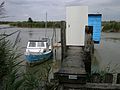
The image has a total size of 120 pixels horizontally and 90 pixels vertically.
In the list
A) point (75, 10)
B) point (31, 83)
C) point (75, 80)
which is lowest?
point (75, 80)

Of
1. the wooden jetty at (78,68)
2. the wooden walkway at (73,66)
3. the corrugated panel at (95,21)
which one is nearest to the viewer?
the wooden jetty at (78,68)

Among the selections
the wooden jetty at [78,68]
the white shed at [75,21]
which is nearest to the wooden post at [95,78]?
the wooden jetty at [78,68]

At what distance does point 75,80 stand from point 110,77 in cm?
210

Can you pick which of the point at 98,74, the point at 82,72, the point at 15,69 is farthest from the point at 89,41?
the point at 15,69

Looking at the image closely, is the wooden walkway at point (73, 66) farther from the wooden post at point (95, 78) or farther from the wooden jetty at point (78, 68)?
the wooden post at point (95, 78)

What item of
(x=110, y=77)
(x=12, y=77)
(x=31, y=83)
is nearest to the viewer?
(x=12, y=77)

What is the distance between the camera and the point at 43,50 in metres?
22.4

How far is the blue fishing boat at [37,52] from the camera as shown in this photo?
69.7 ft

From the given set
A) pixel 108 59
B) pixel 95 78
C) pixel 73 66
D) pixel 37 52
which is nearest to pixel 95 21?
pixel 108 59

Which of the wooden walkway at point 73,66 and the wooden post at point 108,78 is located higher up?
the wooden walkway at point 73,66

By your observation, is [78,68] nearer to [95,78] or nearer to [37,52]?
[95,78]

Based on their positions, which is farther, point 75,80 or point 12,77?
point 75,80

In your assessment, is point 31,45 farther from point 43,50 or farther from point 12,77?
point 12,77

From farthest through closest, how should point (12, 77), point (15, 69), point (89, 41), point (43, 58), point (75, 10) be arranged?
point (43, 58) < point (75, 10) < point (89, 41) < point (15, 69) < point (12, 77)
